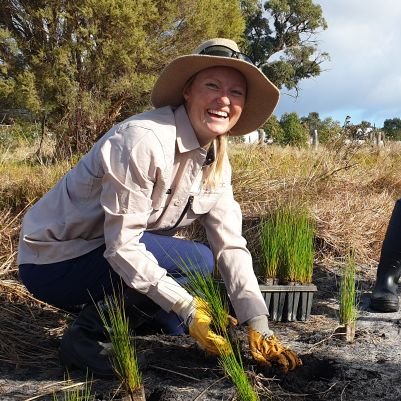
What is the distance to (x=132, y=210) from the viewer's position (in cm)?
188

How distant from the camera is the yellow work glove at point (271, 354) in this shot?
187 cm

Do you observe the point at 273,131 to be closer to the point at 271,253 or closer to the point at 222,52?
the point at 271,253

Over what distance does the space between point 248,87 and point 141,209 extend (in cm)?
69

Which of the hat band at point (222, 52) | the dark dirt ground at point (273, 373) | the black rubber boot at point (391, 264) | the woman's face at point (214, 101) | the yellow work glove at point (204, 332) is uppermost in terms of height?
the hat band at point (222, 52)

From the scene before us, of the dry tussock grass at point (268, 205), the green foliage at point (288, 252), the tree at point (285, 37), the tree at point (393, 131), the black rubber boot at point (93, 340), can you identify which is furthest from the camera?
the tree at point (285, 37)

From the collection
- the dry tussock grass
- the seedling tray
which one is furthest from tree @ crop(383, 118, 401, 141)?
the seedling tray

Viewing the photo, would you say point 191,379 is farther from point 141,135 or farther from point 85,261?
point 141,135

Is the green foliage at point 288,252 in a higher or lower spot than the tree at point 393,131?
lower

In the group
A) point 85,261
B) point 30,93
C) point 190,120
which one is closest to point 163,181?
point 190,120

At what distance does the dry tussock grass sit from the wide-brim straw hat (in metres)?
1.05

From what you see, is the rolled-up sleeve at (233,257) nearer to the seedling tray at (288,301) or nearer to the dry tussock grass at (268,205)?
the seedling tray at (288,301)

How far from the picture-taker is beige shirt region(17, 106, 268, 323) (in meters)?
1.87

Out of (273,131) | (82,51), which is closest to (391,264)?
(82,51)

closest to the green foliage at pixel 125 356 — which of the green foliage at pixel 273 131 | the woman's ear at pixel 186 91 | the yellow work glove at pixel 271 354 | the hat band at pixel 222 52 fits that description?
the yellow work glove at pixel 271 354
